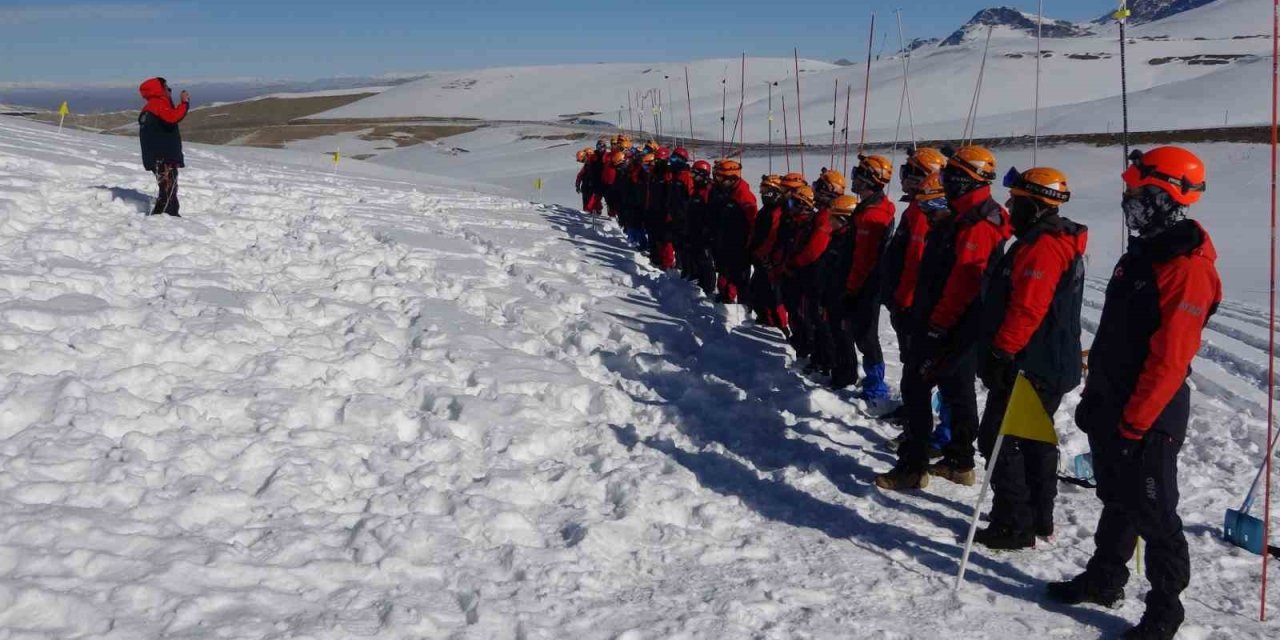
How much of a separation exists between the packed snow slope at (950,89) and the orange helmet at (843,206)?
4.58 m

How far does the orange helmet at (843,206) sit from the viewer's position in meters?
8.04

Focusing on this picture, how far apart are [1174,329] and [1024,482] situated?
1.43 meters

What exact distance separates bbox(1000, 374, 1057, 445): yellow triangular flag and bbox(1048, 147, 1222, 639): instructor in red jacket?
36 cm

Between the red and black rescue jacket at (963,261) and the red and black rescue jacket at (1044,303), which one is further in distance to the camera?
the red and black rescue jacket at (963,261)

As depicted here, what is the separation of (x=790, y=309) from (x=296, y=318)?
14.2ft

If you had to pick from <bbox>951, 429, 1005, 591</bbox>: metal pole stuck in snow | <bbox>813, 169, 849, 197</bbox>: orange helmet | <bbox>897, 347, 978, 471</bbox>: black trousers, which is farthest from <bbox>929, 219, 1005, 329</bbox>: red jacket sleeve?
<bbox>813, 169, 849, 197</bbox>: orange helmet

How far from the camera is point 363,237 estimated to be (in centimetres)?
1232

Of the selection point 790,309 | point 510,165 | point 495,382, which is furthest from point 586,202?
point 510,165

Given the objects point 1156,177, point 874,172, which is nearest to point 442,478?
point 1156,177

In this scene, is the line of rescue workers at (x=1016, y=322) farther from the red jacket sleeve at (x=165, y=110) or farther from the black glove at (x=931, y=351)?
the red jacket sleeve at (x=165, y=110)

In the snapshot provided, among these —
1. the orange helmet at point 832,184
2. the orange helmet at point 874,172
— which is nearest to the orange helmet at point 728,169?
the orange helmet at point 832,184

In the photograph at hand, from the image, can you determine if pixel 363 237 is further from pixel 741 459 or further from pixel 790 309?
pixel 741 459

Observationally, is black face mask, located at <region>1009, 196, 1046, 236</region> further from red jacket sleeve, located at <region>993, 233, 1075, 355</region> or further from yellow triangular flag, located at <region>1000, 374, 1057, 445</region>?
yellow triangular flag, located at <region>1000, 374, 1057, 445</region>

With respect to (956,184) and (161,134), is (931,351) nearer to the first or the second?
(956,184)
